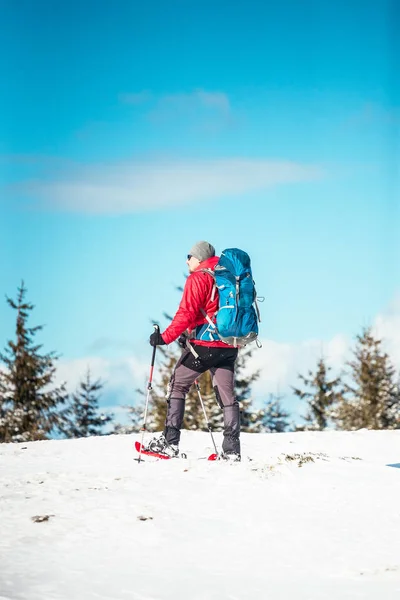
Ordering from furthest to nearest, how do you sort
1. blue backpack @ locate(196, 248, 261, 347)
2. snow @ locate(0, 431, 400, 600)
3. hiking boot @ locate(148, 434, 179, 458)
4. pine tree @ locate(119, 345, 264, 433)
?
pine tree @ locate(119, 345, 264, 433) < hiking boot @ locate(148, 434, 179, 458) < blue backpack @ locate(196, 248, 261, 347) < snow @ locate(0, 431, 400, 600)

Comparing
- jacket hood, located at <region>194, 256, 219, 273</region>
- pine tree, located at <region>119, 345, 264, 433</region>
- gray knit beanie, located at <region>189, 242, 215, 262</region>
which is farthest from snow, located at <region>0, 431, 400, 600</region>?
pine tree, located at <region>119, 345, 264, 433</region>

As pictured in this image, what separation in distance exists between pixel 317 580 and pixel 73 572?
1.85 m

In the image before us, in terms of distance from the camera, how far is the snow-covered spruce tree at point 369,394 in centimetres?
4272

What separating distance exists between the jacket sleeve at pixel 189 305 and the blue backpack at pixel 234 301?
13cm

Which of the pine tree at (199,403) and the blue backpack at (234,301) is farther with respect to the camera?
the pine tree at (199,403)

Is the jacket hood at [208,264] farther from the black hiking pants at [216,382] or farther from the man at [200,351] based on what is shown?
the black hiking pants at [216,382]

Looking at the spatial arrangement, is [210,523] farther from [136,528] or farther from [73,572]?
[73,572]

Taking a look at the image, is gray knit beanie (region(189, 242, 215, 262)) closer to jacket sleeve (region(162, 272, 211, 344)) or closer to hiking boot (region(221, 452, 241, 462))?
jacket sleeve (region(162, 272, 211, 344))

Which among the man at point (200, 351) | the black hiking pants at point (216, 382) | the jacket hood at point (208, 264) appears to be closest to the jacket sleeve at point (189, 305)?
the man at point (200, 351)

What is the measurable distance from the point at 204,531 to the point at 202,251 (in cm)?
413

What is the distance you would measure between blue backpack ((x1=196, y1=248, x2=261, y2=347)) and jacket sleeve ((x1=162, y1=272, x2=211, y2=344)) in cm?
13

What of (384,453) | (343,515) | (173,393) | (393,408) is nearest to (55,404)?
(393,408)

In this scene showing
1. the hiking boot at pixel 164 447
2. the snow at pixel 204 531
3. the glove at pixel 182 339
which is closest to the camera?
the snow at pixel 204 531

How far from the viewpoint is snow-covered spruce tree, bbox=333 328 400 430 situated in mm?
42719
